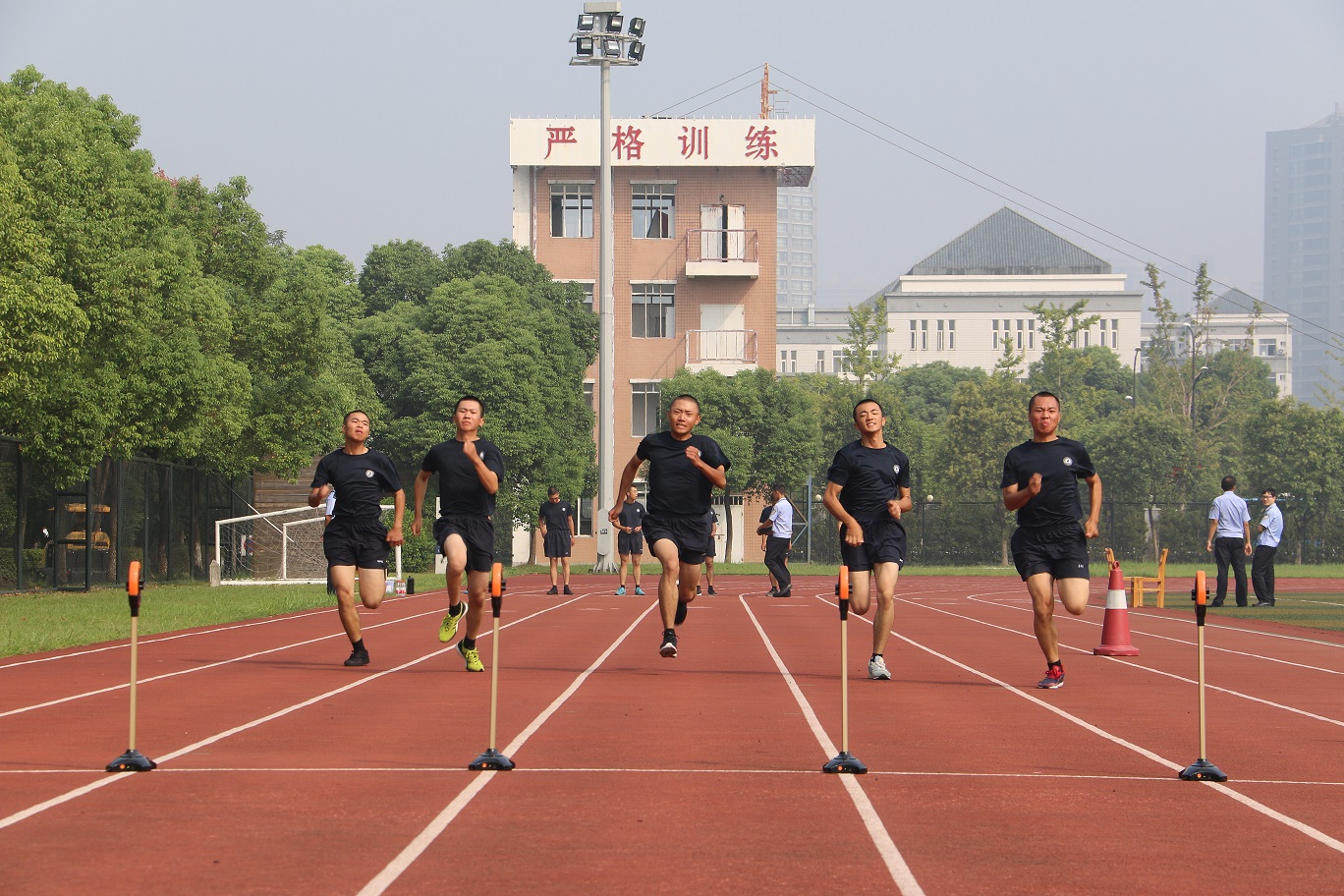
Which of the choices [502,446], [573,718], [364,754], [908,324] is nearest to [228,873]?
[364,754]

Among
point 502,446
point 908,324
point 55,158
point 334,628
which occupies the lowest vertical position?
point 334,628

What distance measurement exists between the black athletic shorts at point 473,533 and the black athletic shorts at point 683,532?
1.31m

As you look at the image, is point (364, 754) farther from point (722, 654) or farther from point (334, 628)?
point (334, 628)

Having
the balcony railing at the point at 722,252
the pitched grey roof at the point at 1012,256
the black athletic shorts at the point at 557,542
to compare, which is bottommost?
the black athletic shorts at the point at 557,542

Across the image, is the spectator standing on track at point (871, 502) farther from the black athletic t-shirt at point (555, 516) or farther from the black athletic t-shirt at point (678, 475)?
the black athletic t-shirt at point (555, 516)

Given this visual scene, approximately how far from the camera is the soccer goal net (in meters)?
37.8

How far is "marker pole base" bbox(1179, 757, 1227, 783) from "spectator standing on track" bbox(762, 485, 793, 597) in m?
18.6

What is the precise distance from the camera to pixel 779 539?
27516mm

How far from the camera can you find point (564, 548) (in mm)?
29125

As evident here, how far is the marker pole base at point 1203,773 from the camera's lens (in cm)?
775

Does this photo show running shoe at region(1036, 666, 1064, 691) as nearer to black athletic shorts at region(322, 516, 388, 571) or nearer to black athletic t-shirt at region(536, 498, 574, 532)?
black athletic shorts at region(322, 516, 388, 571)

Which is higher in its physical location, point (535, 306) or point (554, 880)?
point (535, 306)

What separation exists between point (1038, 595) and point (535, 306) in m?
45.0

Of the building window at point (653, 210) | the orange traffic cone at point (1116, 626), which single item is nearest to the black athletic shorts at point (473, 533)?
the orange traffic cone at point (1116, 626)
